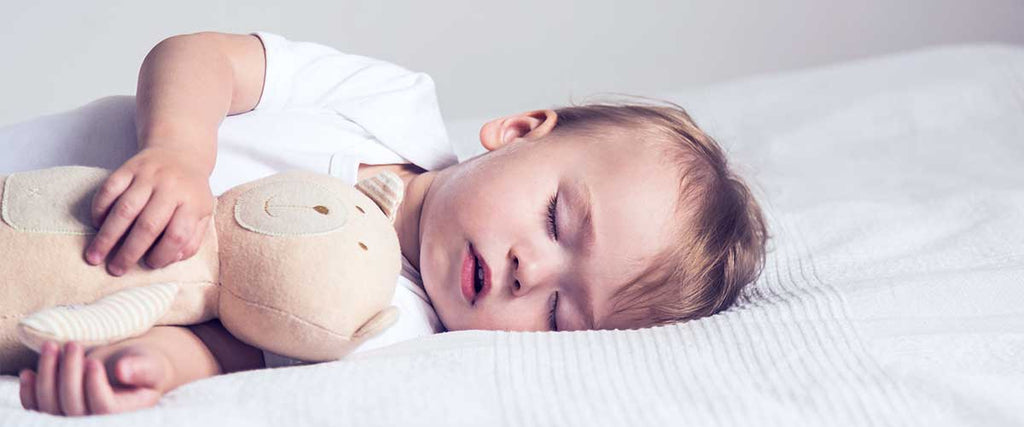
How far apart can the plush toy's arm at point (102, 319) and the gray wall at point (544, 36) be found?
1.41 meters

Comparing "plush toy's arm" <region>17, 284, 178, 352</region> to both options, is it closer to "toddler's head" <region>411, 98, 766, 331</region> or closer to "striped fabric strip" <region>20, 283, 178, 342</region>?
"striped fabric strip" <region>20, 283, 178, 342</region>

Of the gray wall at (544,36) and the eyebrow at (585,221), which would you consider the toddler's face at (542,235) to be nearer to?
the eyebrow at (585,221)

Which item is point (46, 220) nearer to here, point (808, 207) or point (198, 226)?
point (198, 226)

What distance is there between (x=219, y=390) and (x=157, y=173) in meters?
0.18

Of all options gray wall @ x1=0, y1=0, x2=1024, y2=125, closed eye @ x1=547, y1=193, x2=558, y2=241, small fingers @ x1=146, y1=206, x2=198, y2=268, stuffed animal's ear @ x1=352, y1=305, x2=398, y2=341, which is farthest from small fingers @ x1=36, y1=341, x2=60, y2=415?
gray wall @ x1=0, y1=0, x2=1024, y2=125

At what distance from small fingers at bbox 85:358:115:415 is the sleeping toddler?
0.10 meters

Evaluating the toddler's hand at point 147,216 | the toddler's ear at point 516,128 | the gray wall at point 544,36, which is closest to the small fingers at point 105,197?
the toddler's hand at point 147,216

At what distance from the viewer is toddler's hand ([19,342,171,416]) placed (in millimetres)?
606

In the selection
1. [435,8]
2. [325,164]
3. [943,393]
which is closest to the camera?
[943,393]

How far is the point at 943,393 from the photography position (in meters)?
0.77

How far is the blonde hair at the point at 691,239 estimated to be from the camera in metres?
1.01

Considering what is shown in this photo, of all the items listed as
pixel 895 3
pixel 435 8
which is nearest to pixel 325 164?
pixel 435 8

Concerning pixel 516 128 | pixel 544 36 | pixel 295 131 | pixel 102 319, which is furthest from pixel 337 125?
pixel 544 36

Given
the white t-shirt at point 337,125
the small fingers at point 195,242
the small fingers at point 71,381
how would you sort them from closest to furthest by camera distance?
the small fingers at point 71,381
the small fingers at point 195,242
the white t-shirt at point 337,125
